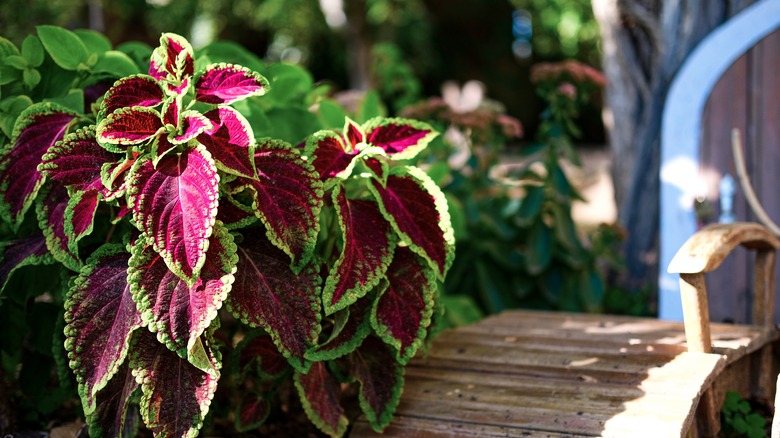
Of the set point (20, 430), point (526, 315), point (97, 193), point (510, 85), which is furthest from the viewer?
point (510, 85)

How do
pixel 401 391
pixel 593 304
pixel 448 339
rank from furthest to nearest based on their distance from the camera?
pixel 593 304 < pixel 448 339 < pixel 401 391

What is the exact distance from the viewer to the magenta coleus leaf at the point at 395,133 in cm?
195

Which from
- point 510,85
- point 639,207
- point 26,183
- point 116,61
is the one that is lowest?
point 510,85

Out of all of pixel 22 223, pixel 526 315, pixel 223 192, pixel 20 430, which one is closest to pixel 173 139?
pixel 223 192

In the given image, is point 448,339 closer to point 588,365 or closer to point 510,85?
point 588,365

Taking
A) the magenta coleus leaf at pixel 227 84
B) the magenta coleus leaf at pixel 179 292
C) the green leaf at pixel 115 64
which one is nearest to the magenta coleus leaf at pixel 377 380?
the magenta coleus leaf at pixel 179 292

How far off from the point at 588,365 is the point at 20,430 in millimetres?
1435

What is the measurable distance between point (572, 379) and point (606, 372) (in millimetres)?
88

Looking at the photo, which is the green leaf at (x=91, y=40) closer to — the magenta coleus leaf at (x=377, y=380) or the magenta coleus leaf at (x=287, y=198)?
the magenta coleus leaf at (x=287, y=198)

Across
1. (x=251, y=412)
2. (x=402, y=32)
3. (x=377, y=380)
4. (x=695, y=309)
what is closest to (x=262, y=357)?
(x=251, y=412)

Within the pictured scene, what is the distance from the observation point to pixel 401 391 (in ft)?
6.20

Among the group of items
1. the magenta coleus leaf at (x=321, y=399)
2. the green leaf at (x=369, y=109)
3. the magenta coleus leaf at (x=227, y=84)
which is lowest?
the magenta coleus leaf at (x=321, y=399)

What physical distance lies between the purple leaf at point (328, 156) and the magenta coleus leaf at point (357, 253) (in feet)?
0.15

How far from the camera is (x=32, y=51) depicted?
201cm
